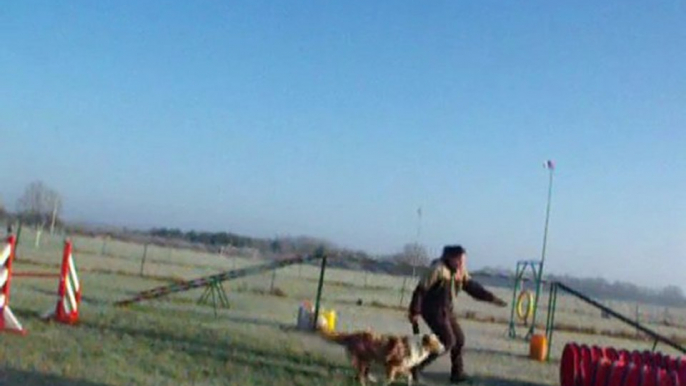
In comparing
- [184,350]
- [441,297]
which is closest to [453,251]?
[441,297]

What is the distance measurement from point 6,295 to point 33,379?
3.87 m

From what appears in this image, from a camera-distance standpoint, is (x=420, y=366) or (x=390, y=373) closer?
(x=390, y=373)

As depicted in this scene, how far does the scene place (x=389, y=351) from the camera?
34.6ft

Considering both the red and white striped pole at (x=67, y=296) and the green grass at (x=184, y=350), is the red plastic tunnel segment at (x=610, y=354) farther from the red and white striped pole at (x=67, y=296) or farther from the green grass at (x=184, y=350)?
the red and white striped pole at (x=67, y=296)

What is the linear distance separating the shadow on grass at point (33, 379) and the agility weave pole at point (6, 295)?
2.99 meters

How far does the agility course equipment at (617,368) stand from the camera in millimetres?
10148

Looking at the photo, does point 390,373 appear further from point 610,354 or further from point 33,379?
point 33,379

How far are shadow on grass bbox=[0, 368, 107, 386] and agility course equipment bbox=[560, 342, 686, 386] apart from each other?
6.06 metres

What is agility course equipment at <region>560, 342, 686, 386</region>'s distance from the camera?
33.3 ft

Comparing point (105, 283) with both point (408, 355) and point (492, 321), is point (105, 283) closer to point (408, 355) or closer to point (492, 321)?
point (492, 321)

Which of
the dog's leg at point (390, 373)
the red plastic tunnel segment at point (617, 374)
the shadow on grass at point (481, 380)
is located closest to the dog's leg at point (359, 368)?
the dog's leg at point (390, 373)

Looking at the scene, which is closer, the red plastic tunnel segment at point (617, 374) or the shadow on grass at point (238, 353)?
the red plastic tunnel segment at point (617, 374)

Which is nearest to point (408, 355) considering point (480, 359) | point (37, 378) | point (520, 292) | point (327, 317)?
point (37, 378)

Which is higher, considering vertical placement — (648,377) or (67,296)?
(648,377)
